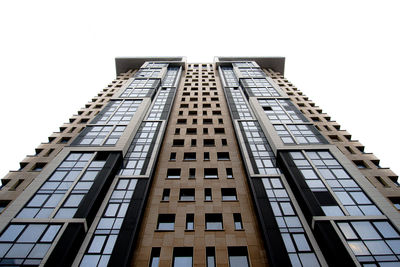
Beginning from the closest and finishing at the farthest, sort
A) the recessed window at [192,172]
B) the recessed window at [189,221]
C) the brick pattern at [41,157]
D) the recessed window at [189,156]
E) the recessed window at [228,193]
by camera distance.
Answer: the recessed window at [189,221], the brick pattern at [41,157], the recessed window at [228,193], the recessed window at [192,172], the recessed window at [189,156]

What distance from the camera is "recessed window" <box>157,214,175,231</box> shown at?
19.2m

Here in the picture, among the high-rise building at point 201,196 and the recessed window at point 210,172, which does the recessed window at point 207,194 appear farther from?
the recessed window at point 210,172

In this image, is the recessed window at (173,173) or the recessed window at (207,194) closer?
the recessed window at (207,194)

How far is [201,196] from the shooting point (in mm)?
21281

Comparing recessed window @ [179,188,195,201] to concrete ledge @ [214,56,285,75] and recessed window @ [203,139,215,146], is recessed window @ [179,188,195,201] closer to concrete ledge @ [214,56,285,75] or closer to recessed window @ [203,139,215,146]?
recessed window @ [203,139,215,146]

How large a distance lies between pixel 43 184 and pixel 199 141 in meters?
16.3

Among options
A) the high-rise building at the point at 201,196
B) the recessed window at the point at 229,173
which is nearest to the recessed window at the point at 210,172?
the high-rise building at the point at 201,196

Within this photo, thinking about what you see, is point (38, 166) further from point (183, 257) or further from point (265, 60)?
point (265, 60)

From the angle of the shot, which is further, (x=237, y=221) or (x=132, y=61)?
(x=132, y=61)

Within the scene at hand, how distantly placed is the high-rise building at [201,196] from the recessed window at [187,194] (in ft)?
0.48

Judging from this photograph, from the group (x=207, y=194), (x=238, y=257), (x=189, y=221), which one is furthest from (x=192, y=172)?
(x=238, y=257)

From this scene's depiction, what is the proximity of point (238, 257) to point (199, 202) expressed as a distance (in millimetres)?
5521

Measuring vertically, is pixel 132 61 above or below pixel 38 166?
above

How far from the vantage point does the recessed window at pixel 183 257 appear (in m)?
16.3
